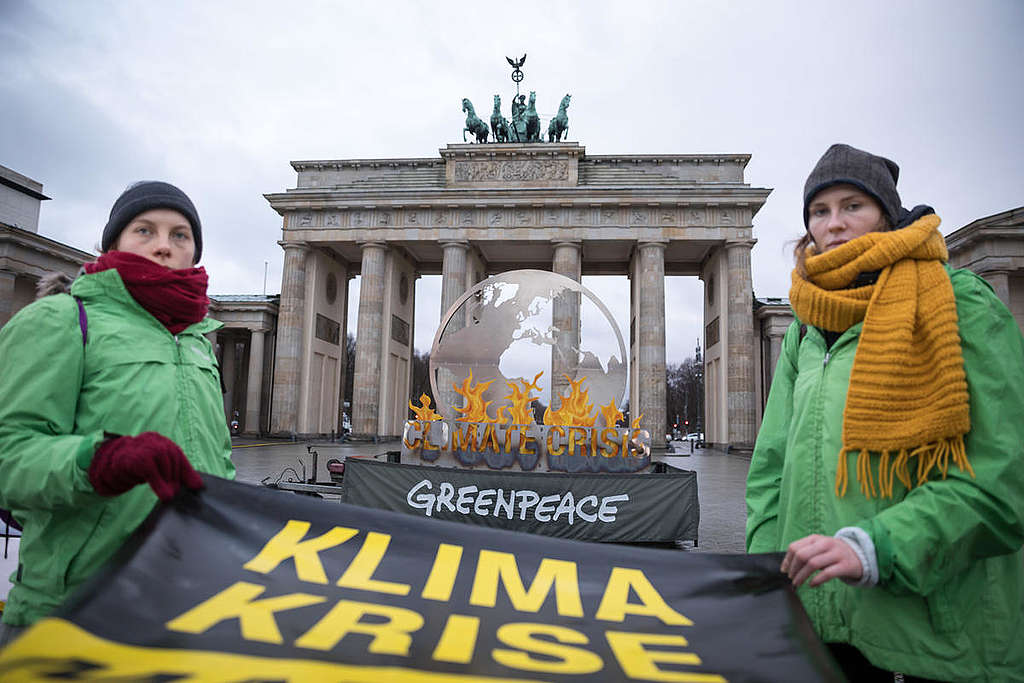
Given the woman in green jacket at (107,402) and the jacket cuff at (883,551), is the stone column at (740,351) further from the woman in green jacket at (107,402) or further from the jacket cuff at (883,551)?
the woman in green jacket at (107,402)

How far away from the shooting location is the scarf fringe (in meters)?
1.54

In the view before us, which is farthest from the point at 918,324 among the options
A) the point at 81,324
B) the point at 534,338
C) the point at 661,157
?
the point at 661,157

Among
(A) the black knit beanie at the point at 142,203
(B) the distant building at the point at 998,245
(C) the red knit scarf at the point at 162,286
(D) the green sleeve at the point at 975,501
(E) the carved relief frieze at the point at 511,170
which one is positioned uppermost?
(E) the carved relief frieze at the point at 511,170

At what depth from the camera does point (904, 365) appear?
1.61m

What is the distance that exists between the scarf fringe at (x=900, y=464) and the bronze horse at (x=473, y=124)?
35079mm

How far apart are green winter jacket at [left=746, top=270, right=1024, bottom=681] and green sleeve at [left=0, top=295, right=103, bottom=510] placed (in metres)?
2.05

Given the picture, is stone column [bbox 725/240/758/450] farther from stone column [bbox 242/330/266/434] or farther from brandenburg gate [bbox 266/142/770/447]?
stone column [bbox 242/330/266/434]

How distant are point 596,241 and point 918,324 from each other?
3026 centimetres

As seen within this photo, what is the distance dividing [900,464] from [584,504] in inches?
252

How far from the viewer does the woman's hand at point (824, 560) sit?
1393mm

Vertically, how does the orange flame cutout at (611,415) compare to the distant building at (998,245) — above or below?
→ below

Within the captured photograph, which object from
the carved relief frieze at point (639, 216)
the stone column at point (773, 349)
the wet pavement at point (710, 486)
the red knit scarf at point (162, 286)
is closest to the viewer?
the red knit scarf at point (162, 286)

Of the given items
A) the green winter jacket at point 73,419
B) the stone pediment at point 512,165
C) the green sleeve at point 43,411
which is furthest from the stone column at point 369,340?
the green sleeve at point 43,411

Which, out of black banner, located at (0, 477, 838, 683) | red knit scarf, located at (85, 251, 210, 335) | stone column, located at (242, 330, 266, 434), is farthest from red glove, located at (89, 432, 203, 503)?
stone column, located at (242, 330, 266, 434)
